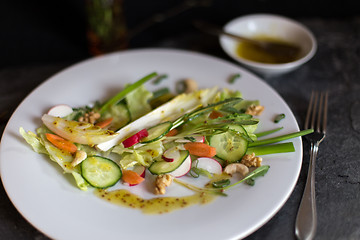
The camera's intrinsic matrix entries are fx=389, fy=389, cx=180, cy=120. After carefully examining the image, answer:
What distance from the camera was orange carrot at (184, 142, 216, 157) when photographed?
2559mm

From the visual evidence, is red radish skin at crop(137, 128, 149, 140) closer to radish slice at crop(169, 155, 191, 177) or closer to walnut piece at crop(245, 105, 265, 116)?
radish slice at crop(169, 155, 191, 177)

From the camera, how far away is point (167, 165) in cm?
253

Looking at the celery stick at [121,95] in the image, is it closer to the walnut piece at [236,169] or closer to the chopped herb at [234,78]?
the chopped herb at [234,78]

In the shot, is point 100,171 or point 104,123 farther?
point 104,123

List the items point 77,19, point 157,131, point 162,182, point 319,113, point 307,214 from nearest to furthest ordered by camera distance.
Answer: point 307,214 → point 162,182 → point 157,131 → point 319,113 → point 77,19

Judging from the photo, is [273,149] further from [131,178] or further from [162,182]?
[131,178]

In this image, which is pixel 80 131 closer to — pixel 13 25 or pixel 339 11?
pixel 13 25

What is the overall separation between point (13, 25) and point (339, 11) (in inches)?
157

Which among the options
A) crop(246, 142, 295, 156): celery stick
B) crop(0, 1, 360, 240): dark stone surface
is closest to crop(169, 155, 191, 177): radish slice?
crop(246, 142, 295, 156): celery stick

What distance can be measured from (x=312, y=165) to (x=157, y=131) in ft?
3.56

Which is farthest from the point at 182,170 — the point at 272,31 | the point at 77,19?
the point at 77,19

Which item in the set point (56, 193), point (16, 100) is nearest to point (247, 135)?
point (56, 193)

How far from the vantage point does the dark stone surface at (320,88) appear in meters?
2.42

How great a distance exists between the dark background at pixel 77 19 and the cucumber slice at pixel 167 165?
2050 millimetres
